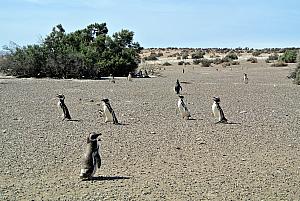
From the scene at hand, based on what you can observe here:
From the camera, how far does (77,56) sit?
38531 millimetres

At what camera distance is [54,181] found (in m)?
7.74

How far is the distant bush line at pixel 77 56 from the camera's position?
1516 inches

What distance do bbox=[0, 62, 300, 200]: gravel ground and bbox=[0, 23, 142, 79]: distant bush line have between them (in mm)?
19816

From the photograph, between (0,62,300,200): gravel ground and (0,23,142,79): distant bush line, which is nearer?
(0,62,300,200): gravel ground

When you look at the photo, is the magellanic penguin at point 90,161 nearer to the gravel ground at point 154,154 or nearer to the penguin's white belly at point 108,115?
the gravel ground at point 154,154

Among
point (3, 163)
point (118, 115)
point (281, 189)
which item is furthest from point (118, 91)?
point (281, 189)

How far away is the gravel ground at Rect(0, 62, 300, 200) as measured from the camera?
731 centimetres

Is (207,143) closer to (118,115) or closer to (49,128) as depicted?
(49,128)

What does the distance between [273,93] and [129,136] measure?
14779mm

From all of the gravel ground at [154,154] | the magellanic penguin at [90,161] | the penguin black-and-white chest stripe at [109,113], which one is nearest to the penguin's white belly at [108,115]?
the penguin black-and-white chest stripe at [109,113]

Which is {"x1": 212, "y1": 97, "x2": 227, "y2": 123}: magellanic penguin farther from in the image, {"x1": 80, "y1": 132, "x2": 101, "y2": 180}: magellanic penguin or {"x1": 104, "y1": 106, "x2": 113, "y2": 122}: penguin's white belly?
{"x1": 80, "y1": 132, "x2": 101, "y2": 180}: magellanic penguin

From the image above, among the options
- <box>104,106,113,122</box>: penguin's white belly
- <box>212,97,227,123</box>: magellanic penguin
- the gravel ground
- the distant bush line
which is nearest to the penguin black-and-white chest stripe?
<box>104,106,113,122</box>: penguin's white belly

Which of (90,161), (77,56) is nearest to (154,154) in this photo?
(90,161)

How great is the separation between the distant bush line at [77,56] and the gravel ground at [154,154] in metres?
19.8
